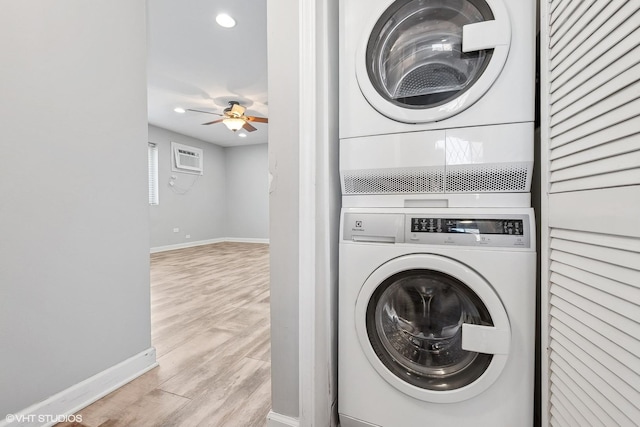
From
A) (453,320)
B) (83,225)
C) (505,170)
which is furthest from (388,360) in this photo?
(83,225)

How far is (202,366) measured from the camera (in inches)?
59.1

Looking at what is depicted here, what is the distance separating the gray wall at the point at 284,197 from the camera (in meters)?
1.00

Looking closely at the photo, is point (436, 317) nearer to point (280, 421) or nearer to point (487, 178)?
point (487, 178)

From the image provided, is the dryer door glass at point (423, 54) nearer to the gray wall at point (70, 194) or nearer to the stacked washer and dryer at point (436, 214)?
the stacked washer and dryer at point (436, 214)

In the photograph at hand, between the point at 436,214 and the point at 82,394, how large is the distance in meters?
1.67

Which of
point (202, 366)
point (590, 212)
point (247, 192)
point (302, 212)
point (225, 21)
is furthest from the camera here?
point (247, 192)

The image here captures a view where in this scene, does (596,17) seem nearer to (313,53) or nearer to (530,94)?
(530,94)

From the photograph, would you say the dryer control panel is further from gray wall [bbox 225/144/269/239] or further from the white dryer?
gray wall [bbox 225/144/269/239]

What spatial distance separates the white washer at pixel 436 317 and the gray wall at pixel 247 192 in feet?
19.3

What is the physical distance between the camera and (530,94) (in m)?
0.84

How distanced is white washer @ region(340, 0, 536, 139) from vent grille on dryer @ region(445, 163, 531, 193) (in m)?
0.14

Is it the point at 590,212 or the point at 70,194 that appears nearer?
the point at 590,212

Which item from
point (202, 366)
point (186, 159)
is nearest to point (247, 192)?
point (186, 159)

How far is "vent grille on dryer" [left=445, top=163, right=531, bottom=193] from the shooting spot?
85 cm
